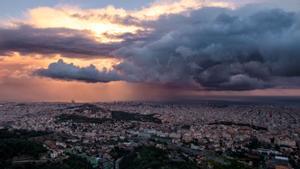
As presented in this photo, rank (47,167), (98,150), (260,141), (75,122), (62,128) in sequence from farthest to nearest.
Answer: (75,122)
(62,128)
(260,141)
(98,150)
(47,167)

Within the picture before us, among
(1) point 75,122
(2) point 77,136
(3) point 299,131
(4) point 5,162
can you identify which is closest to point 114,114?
(1) point 75,122

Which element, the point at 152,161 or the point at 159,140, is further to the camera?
the point at 159,140

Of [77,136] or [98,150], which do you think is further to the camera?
[77,136]

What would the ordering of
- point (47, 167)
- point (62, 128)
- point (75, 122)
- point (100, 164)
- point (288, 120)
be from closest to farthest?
point (47, 167) < point (100, 164) < point (62, 128) < point (75, 122) < point (288, 120)

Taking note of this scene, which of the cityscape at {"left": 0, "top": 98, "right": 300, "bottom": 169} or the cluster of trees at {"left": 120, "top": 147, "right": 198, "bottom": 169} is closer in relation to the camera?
the cluster of trees at {"left": 120, "top": 147, "right": 198, "bottom": 169}

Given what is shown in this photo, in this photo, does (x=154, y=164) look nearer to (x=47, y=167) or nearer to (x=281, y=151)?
(x=47, y=167)

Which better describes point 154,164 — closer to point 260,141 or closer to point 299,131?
point 260,141

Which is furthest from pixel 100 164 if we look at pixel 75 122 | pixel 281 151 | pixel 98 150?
pixel 75 122

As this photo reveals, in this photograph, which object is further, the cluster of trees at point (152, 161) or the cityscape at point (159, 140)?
the cityscape at point (159, 140)

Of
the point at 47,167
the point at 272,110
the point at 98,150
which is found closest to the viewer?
the point at 47,167
